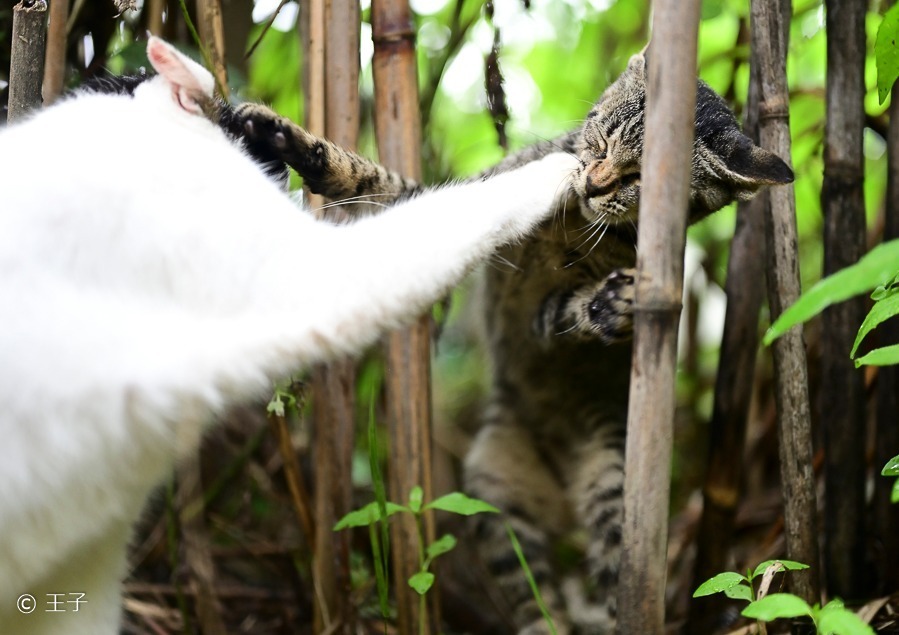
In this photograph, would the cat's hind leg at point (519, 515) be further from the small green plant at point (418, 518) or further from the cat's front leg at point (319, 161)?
the cat's front leg at point (319, 161)

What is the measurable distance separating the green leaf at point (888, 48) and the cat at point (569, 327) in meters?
0.32

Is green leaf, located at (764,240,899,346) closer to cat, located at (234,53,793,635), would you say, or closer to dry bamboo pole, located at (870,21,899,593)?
cat, located at (234,53,793,635)

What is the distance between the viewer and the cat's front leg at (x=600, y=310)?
175 centimetres


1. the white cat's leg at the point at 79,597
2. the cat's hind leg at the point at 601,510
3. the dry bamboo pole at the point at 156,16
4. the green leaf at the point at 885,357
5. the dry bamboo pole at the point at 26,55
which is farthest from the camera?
the cat's hind leg at the point at 601,510

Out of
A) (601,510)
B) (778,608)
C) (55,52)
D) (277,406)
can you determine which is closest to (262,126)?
(55,52)

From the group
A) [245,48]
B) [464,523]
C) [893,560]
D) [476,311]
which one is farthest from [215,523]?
[893,560]

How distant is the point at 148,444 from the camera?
1074mm

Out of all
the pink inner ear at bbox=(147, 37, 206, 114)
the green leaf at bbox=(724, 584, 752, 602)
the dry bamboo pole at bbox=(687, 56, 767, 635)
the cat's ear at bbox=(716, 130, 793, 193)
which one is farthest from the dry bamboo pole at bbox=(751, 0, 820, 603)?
the pink inner ear at bbox=(147, 37, 206, 114)

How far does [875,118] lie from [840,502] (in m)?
1.01

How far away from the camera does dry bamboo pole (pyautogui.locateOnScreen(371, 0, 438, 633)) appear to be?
1757 millimetres

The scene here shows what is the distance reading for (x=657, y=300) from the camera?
1.12 m

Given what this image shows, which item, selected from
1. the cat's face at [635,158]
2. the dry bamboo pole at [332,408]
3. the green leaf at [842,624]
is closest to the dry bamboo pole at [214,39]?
the dry bamboo pole at [332,408]

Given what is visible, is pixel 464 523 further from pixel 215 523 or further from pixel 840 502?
pixel 840 502

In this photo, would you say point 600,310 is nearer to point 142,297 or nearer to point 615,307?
point 615,307
